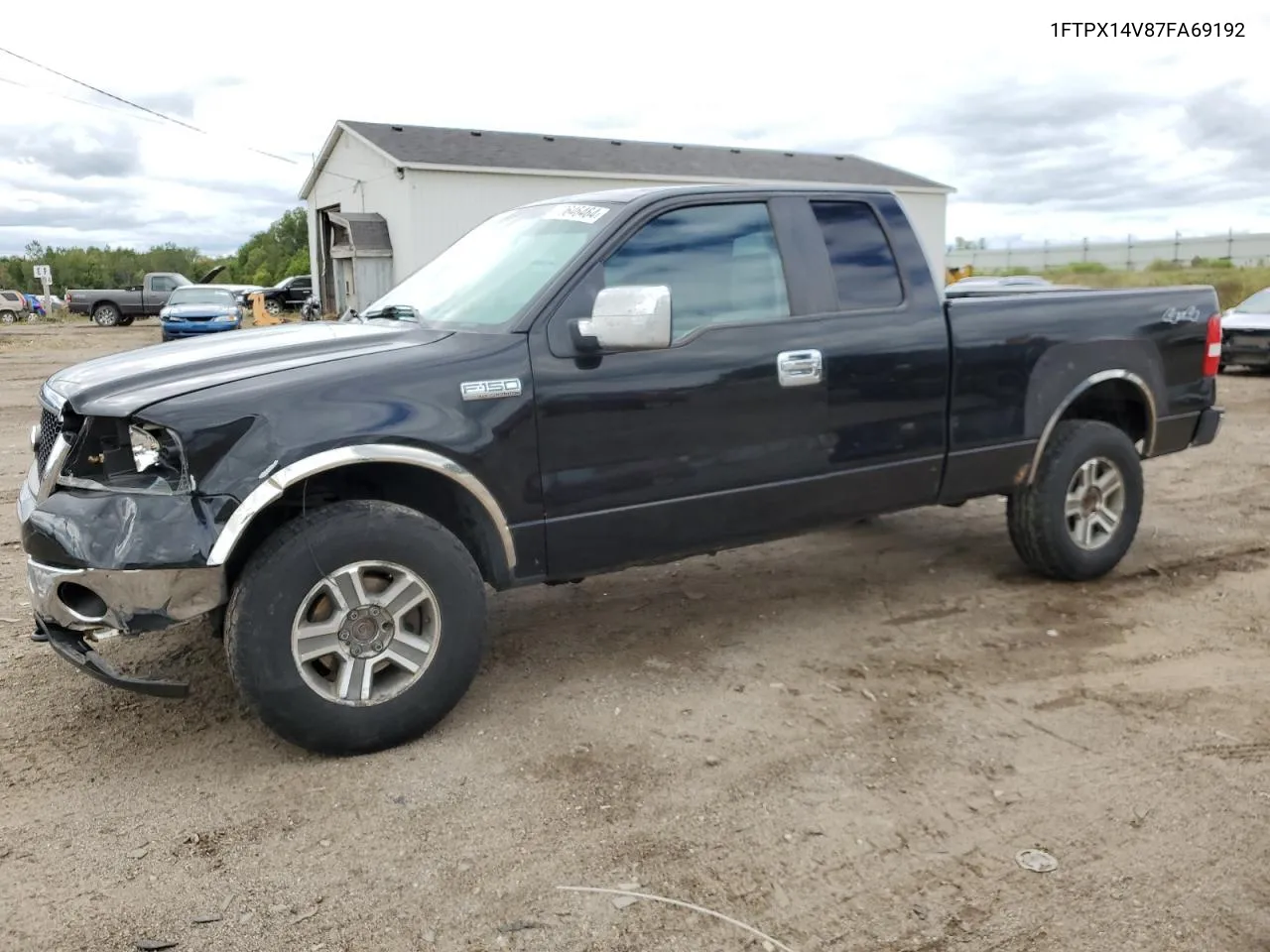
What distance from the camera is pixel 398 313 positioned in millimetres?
4488

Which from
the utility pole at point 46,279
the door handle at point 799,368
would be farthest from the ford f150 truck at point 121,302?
the door handle at point 799,368

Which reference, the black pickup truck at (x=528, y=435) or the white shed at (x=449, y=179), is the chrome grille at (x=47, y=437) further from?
the white shed at (x=449, y=179)

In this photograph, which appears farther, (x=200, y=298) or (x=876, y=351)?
(x=200, y=298)

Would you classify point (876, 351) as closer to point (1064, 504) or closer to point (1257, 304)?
point (1064, 504)

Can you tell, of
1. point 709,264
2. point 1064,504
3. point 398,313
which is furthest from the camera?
point 1064,504

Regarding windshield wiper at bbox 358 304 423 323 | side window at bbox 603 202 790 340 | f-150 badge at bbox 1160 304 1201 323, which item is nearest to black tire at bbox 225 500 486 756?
windshield wiper at bbox 358 304 423 323

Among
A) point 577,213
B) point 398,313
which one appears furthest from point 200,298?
point 577,213

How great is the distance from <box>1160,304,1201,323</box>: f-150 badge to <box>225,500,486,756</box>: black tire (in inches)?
157

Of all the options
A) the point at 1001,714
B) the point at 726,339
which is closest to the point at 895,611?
the point at 1001,714

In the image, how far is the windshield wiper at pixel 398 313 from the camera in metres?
4.38

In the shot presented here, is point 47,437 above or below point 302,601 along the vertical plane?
above

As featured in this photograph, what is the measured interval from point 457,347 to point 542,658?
1465mm

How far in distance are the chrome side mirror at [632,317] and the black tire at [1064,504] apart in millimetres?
2444

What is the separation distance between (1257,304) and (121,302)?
3270 cm
